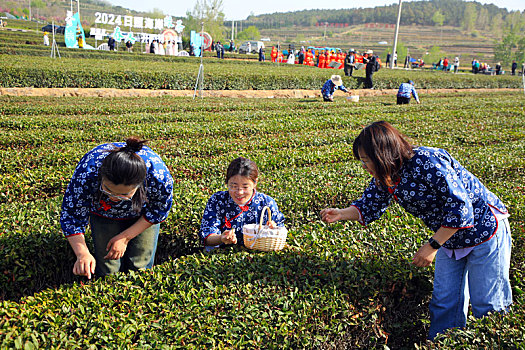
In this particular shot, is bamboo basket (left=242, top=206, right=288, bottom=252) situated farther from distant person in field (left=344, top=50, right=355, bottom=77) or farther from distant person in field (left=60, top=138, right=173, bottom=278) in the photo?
distant person in field (left=344, top=50, right=355, bottom=77)

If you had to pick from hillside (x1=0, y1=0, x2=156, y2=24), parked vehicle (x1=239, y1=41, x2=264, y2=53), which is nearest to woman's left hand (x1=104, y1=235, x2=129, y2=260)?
parked vehicle (x1=239, y1=41, x2=264, y2=53)

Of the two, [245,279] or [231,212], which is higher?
[231,212]

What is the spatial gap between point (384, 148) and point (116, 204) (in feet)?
6.58

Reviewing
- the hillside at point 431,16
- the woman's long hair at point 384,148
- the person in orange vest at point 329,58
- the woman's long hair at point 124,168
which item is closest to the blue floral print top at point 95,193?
the woman's long hair at point 124,168

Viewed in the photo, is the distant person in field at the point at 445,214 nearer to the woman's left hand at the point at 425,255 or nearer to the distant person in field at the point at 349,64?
the woman's left hand at the point at 425,255

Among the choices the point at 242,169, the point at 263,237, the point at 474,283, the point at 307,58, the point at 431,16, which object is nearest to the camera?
the point at 474,283

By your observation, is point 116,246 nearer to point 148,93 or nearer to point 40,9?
point 148,93

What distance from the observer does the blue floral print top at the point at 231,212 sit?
150 inches

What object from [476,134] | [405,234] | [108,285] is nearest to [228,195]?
[108,285]

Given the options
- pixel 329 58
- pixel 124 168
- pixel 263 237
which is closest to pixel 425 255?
pixel 263 237

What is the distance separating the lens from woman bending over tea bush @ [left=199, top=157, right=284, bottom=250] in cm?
364

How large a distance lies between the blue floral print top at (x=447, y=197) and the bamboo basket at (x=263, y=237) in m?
0.95

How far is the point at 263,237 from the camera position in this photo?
3.49 metres

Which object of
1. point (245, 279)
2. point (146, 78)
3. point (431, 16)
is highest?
point (431, 16)
